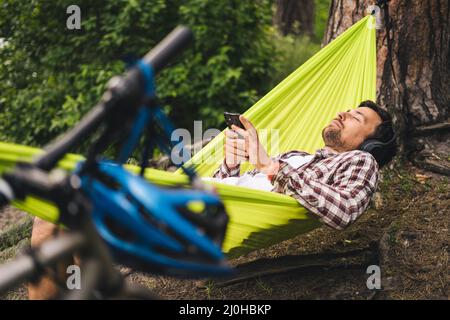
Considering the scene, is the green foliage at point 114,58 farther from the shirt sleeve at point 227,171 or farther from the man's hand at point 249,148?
the man's hand at point 249,148

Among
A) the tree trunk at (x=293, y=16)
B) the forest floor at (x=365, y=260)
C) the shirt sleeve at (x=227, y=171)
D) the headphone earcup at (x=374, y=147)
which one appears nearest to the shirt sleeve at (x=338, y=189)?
the headphone earcup at (x=374, y=147)

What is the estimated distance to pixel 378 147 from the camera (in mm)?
2355

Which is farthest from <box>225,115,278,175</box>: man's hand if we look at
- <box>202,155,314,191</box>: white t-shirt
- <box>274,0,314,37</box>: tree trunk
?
<box>274,0,314,37</box>: tree trunk

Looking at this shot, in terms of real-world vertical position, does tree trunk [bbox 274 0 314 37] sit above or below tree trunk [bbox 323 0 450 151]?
below

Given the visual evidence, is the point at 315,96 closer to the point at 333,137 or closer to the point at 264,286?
the point at 333,137

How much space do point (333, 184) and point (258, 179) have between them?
0.33 m

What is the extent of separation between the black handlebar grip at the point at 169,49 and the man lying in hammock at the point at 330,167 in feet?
2.84

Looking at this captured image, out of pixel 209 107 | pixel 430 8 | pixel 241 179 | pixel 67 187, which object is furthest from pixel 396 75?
pixel 67 187

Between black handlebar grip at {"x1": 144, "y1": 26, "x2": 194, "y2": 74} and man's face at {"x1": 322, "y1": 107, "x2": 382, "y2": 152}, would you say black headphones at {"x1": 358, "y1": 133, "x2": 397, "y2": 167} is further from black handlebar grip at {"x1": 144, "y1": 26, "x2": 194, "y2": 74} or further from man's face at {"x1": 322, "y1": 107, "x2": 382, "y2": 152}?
black handlebar grip at {"x1": 144, "y1": 26, "x2": 194, "y2": 74}

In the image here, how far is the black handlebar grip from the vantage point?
1188 millimetres

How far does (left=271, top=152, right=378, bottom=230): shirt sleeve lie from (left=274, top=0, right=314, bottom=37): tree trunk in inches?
192

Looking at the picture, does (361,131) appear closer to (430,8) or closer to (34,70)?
(430,8)

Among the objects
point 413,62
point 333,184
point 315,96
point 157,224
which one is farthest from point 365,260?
point 157,224

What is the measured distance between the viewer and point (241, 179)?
244cm
